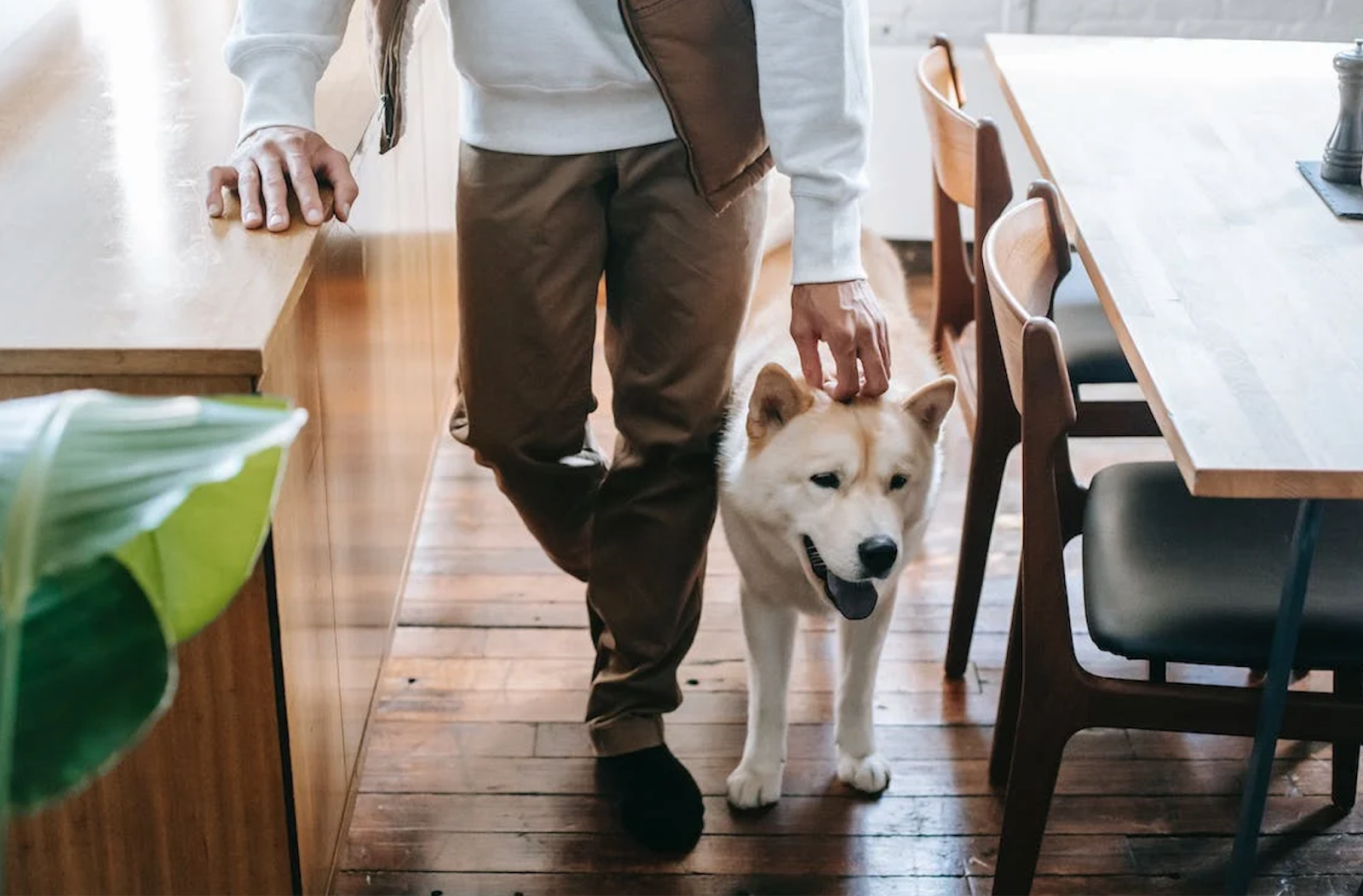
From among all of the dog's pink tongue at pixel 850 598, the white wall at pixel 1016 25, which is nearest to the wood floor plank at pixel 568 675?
the dog's pink tongue at pixel 850 598

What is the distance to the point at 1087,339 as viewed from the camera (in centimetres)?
207

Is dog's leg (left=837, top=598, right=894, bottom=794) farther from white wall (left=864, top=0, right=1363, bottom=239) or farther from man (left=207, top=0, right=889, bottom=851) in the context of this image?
white wall (left=864, top=0, right=1363, bottom=239)

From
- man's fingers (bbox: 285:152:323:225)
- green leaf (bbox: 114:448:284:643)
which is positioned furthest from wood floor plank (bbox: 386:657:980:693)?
green leaf (bbox: 114:448:284:643)

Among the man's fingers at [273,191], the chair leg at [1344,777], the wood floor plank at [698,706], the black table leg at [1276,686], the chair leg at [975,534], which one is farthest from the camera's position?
the wood floor plank at [698,706]

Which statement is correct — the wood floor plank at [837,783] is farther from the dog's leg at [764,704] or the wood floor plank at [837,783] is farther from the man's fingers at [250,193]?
the man's fingers at [250,193]

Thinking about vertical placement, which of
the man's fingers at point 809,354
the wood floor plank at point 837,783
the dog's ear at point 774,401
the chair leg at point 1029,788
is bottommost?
the wood floor plank at point 837,783

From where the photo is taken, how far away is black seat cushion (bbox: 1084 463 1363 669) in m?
1.47

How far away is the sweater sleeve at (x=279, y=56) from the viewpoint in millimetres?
1559

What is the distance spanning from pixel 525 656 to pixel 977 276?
86 cm

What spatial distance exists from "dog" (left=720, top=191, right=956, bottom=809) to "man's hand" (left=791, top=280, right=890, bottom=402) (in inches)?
1.4

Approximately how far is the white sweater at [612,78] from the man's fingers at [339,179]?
0.16ft

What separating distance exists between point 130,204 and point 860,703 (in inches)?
41.8

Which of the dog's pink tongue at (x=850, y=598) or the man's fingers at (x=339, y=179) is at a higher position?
the man's fingers at (x=339, y=179)

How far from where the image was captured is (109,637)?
24.7 inches
